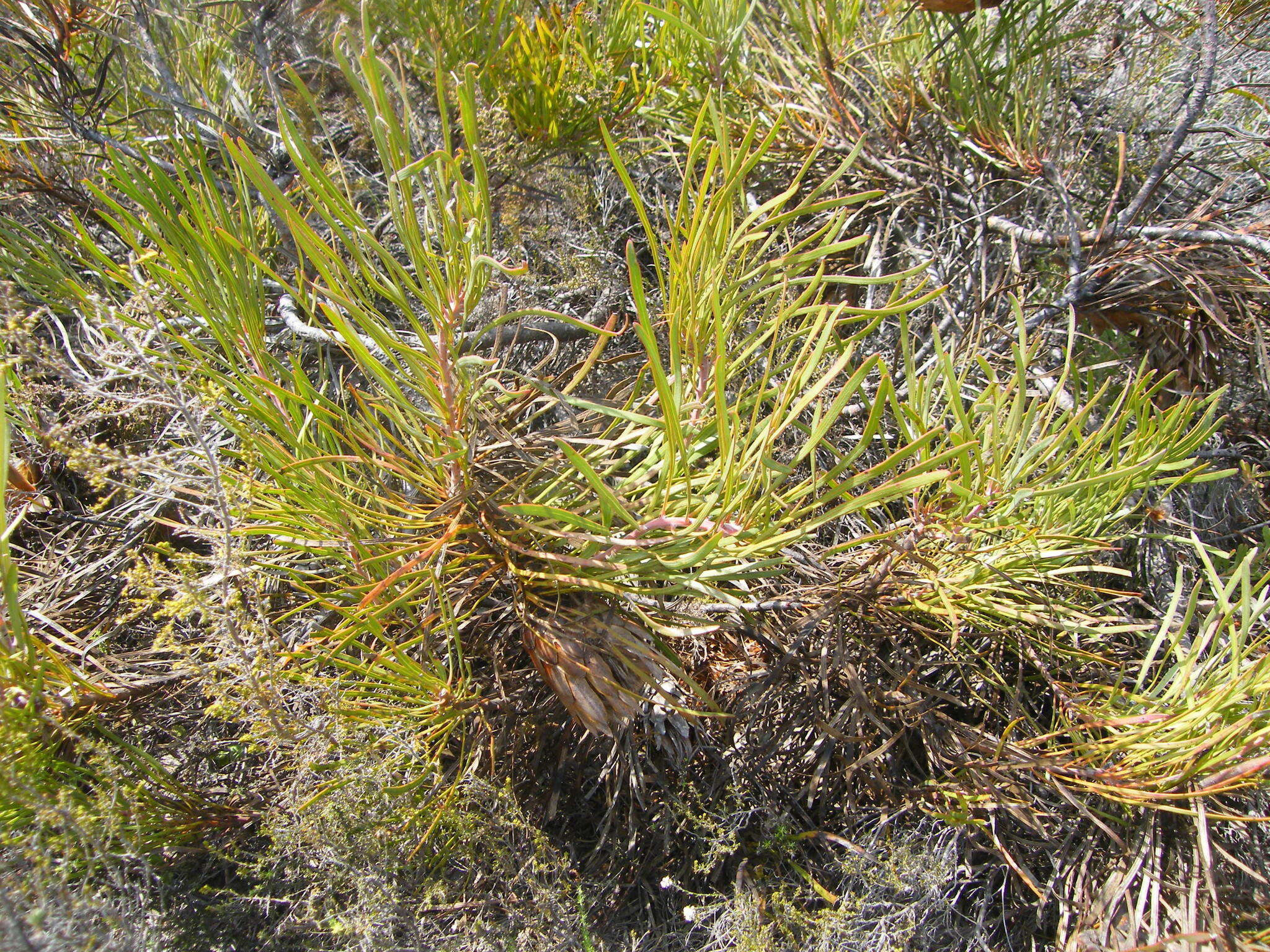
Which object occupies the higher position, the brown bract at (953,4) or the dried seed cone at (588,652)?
the brown bract at (953,4)

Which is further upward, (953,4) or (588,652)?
(953,4)

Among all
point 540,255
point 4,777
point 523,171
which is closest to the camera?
point 4,777

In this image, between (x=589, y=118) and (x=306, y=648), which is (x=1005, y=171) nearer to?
(x=589, y=118)

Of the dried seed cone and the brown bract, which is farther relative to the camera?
the brown bract

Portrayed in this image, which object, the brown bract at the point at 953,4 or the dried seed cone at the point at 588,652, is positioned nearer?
the dried seed cone at the point at 588,652

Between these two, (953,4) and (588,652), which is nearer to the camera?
(588,652)

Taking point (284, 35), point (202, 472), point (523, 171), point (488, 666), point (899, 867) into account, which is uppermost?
point (284, 35)

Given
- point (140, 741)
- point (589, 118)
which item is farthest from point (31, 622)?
point (589, 118)

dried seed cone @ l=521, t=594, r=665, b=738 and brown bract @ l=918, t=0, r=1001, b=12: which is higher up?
brown bract @ l=918, t=0, r=1001, b=12
